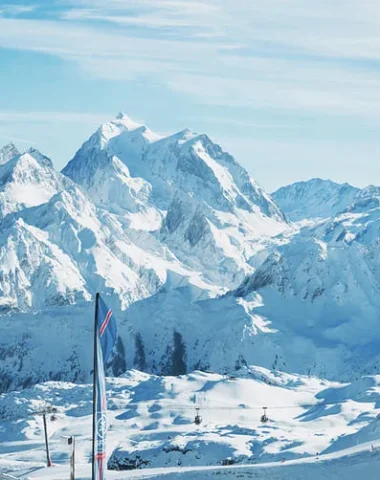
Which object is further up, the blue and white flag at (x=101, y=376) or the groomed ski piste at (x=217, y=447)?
the blue and white flag at (x=101, y=376)

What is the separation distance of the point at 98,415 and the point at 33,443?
144 m

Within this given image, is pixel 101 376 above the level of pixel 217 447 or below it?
above

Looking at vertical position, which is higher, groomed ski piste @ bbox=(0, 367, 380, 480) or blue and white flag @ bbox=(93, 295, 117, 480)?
blue and white flag @ bbox=(93, 295, 117, 480)

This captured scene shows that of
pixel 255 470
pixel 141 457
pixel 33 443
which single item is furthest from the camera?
pixel 33 443

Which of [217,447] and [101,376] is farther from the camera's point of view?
[217,447]

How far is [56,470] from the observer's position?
83.6 meters

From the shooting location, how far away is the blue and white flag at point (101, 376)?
126ft

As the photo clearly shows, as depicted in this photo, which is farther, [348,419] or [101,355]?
[348,419]

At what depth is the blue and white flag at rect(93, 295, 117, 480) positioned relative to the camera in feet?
→ 126

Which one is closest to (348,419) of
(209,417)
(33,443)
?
(209,417)

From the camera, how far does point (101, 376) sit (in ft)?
128

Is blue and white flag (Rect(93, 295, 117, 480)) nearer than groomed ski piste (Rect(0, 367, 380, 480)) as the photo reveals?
Yes

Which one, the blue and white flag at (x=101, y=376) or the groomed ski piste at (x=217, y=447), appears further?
the groomed ski piste at (x=217, y=447)

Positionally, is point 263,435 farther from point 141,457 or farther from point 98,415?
point 98,415
